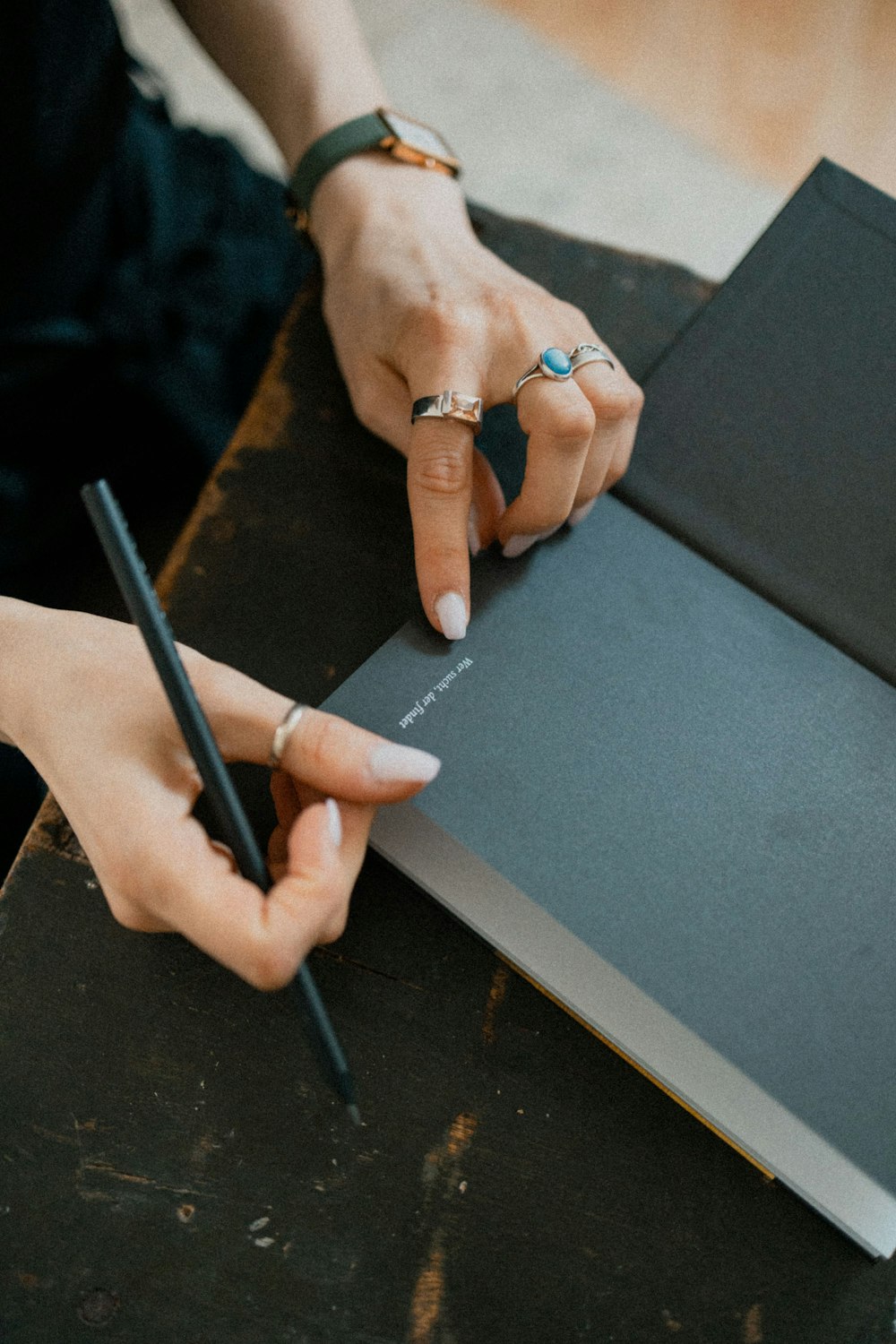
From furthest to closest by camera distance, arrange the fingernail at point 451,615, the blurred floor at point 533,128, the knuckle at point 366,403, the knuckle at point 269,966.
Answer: the blurred floor at point 533,128, the knuckle at point 366,403, the fingernail at point 451,615, the knuckle at point 269,966

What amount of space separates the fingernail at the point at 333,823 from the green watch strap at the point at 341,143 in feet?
1.66

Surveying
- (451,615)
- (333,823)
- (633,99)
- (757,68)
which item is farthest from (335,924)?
(757,68)

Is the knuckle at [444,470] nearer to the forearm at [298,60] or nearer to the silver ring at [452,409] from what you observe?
the silver ring at [452,409]

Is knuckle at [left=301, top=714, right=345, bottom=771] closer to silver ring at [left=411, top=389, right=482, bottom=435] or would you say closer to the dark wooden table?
the dark wooden table

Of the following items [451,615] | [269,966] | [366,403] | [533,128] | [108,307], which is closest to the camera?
[269,966]

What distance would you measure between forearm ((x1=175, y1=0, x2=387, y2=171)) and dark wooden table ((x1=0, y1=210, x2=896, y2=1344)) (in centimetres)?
52

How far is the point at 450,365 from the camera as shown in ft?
1.85

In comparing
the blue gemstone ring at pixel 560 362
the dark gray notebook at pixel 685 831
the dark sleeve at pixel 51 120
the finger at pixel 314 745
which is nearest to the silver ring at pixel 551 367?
the blue gemstone ring at pixel 560 362

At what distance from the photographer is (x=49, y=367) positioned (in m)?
0.78

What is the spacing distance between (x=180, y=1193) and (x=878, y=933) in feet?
1.19

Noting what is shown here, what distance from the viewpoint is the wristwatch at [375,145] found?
68 cm

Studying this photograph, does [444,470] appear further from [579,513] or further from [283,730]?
[283,730]

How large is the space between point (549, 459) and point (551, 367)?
7 centimetres

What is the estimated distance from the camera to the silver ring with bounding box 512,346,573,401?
54cm
